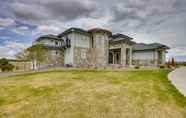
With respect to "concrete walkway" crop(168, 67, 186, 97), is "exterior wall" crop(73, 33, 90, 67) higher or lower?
higher

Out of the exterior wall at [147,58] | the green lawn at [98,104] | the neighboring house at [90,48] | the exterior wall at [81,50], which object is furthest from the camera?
the exterior wall at [147,58]

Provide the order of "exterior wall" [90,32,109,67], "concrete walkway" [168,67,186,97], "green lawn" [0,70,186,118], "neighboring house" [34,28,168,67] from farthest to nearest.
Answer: "exterior wall" [90,32,109,67] < "neighboring house" [34,28,168,67] < "concrete walkway" [168,67,186,97] < "green lawn" [0,70,186,118]

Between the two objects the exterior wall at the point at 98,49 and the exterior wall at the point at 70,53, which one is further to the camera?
the exterior wall at the point at 98,49

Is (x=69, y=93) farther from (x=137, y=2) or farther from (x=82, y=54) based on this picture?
(x=82, y=54)

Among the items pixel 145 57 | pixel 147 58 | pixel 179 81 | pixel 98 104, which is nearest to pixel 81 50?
pixel 145 57

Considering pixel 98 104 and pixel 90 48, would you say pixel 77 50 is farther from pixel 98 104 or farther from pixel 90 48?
pixel 98 104

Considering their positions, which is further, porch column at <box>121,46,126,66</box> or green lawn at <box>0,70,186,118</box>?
porch column at <box>121,46,126,66</box>

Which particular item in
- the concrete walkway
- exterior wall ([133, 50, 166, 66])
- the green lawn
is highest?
exterior wall ([133, 50, 166, 66])

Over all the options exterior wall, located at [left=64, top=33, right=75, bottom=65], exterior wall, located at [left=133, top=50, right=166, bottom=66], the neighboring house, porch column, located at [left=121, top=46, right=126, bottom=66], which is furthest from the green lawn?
exterior wall, located at [left=133, top=50, right=166, bottom=66]

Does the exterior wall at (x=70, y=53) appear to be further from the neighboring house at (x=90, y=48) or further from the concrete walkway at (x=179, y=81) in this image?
the concrete walkway at (x=179, y=81)

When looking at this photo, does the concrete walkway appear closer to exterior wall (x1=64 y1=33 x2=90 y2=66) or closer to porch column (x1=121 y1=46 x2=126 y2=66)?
porch column (x1=121 y1=46 x2=126 y2=66)

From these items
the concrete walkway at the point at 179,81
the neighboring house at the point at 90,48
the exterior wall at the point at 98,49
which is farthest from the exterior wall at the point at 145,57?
the concrete walkway at the point at 179,81

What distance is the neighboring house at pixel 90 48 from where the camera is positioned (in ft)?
94.3

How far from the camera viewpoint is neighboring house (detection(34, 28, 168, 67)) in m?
28.7
